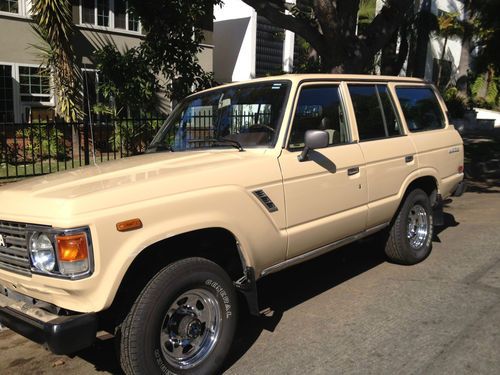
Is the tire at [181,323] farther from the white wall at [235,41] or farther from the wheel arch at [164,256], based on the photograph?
the white wall at [235,41]

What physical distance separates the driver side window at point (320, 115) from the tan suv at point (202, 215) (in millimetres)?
14

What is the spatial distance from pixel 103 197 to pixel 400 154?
3236mm

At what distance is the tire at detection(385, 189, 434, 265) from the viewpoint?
5.43 meters

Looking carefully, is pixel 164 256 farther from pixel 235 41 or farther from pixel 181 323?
pixel 235 41

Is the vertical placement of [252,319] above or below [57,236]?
below

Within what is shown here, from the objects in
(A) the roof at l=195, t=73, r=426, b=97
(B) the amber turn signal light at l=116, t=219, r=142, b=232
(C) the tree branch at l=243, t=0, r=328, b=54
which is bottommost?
(B) the amber turn signal light at l=116, t=219, r=142, b=232

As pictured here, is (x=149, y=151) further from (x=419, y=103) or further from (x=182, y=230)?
(x=419, y=103)

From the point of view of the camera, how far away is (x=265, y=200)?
3701mm

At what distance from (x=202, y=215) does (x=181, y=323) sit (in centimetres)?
69

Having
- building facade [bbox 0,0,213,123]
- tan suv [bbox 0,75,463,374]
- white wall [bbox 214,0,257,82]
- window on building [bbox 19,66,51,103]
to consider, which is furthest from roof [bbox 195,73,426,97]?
white wall [bbox 214,0,257,82]

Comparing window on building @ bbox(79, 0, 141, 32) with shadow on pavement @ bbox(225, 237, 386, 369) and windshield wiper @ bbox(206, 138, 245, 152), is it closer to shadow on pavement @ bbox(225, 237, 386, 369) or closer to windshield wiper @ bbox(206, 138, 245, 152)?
shadow on pavement @ bbox(225, 237, 386, 369)

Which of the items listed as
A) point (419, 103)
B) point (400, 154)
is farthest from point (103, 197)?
point (419, 103)

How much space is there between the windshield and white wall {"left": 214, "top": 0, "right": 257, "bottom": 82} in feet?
58.7

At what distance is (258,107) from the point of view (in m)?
4.34
